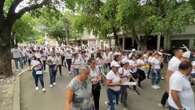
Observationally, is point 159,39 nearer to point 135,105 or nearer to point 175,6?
point 175,6

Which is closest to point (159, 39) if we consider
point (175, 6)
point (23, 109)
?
point (175, 6)

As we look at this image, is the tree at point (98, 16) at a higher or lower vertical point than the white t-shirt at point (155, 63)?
higher

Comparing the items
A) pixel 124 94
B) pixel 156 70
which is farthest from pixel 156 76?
pixel 124 94

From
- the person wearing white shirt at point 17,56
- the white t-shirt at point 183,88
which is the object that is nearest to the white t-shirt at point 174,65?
the white t-shirt at point 183,88

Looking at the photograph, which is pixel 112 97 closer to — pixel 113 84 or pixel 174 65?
pixel 113 84

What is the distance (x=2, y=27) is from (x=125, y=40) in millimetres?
23073

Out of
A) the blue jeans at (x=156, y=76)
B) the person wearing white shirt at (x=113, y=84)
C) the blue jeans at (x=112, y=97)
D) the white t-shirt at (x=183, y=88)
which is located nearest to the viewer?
the white t-shirt at (x=183, y=88)

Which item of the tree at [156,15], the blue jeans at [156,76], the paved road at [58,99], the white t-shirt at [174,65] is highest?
the tree at [156,15]

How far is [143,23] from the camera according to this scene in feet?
80.8

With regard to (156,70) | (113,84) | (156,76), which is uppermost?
(113,84)

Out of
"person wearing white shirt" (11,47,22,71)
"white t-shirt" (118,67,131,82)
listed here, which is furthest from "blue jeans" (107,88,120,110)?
"person wearing white shirt" (11,47,22,71)

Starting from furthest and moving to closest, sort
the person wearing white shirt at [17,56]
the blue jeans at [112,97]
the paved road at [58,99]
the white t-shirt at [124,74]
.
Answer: the person wearing white shirt at [17,56], the paved road at [58,99], the white t-shirt at [124,74], the blue jeans at [112,97]

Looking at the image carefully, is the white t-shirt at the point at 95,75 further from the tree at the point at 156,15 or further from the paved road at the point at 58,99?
the tree at the point at 156,15

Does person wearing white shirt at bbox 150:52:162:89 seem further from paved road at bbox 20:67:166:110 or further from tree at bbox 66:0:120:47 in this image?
tree at bbox 66:0:120:47
